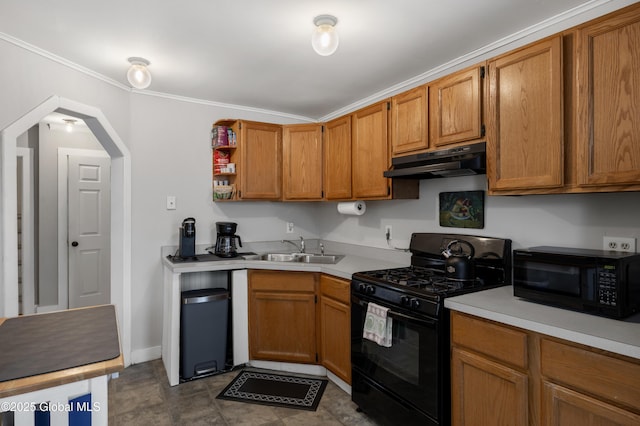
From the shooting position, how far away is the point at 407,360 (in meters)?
1.95

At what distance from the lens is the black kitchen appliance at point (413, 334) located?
179 cm

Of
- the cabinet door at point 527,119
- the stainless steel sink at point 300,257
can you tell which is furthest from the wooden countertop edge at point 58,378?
the stainless steel sink at point 300,257

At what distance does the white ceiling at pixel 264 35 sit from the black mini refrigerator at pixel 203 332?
5.73ft

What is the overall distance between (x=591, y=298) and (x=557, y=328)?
10.7 inches

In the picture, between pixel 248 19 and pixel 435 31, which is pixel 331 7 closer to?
pixel 248 19

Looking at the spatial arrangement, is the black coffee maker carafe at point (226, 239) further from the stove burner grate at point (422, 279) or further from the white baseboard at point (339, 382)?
the stove burner grate at point (422, 279)

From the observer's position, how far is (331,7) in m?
1.81

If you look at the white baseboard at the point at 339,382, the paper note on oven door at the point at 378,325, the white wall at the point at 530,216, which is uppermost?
the white wall at the point at 530,216

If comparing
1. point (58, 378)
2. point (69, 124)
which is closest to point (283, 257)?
point (58, 378)

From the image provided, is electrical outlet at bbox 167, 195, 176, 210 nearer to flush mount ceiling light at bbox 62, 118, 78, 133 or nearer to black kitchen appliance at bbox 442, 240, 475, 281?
flush mount ceiling light at bbox 62, 118, 78, 133

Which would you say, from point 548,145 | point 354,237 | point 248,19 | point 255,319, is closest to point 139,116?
point 248,19

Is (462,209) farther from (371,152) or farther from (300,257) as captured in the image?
(300,257)

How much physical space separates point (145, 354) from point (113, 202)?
1.34 metres

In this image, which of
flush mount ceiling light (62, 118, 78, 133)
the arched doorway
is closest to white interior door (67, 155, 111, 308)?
flush mount ceiling light (62, 118, 78, 133)
